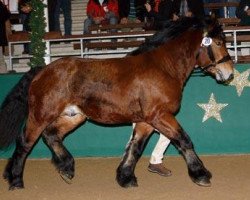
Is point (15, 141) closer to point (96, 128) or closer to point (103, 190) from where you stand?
point (103, 190)

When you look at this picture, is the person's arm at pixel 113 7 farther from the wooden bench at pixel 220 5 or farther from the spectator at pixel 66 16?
the wooden bench at pixel 220 5

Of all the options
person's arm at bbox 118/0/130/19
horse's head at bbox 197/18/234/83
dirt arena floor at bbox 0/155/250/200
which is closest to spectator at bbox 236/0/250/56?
person's arm at bbox 118/0/130/19

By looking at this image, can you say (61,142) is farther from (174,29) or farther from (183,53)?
(174,29)

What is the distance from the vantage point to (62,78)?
647 centimetres

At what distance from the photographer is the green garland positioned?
9.59 m

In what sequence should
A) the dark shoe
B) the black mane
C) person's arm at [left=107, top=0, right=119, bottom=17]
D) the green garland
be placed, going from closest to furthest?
the black mane → the dark shoe → the green garland → person's arm at [left=107, top=0, right=119, bottom=17]

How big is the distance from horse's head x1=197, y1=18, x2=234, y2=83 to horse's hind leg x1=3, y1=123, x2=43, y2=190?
2.37 metres

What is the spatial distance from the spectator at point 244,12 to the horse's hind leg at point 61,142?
5.01 metres

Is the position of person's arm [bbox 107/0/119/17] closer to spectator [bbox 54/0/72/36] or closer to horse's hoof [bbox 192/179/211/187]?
spectator [bbox 54/0/72/36]

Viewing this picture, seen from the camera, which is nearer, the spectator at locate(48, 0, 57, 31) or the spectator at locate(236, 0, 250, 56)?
the spectator at locate(236, 0, 250, 56)

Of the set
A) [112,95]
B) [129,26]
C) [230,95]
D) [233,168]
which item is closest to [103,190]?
[112,95]

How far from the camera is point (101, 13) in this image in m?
12.3

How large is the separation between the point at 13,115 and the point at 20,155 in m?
0.63

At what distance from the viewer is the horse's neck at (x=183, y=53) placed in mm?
6383
